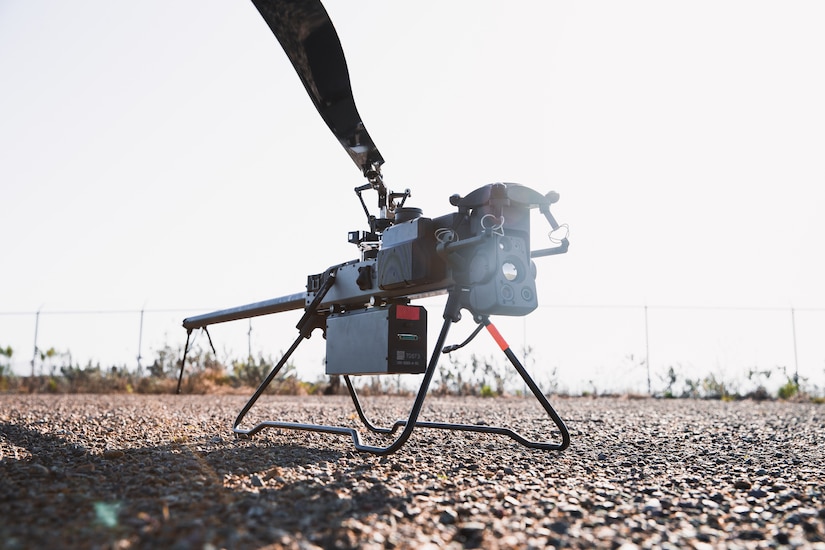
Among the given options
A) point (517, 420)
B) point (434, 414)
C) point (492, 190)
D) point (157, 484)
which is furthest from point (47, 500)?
point (434, 414)

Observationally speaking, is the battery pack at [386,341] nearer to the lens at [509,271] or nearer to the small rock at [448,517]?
the lens at [509,271]

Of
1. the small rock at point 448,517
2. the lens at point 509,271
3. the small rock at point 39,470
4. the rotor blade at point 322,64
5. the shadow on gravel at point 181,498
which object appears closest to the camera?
the shadow on gravel at point 181,498

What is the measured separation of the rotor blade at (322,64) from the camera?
138 inches

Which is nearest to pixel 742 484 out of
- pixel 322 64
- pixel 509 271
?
pixel 509 271

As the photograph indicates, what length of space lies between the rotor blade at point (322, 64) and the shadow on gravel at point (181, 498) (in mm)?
1957

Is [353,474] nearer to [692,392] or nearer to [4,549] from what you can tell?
Result: [4,549]

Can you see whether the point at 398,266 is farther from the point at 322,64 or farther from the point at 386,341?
the point at 322,64

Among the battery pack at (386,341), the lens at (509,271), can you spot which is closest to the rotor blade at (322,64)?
the battery pack at (386,341)

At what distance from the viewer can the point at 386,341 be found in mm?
3535

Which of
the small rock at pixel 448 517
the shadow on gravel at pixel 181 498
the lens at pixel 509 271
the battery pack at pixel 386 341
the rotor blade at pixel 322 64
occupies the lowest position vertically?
the small rock at pixel 448 517

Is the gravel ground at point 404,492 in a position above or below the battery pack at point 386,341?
below

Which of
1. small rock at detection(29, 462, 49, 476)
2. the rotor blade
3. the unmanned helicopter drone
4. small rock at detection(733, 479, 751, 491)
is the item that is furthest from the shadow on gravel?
the rotor blade

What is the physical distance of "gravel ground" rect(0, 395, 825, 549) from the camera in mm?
1964

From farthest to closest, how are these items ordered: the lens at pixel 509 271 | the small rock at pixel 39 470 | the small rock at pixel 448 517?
the lens at pixel 509 271
the small rock at pixel 39 470
the small rock at pixel 448 517
